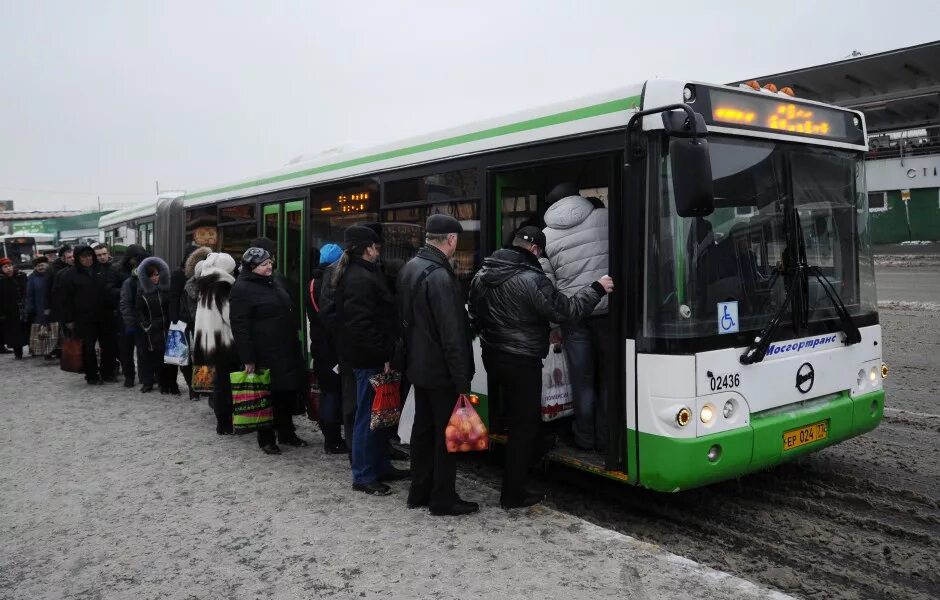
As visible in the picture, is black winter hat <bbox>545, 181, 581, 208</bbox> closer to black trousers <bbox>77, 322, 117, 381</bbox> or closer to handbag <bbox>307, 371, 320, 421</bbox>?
handbag <bbox>307, 371, 320, 421</bbox>

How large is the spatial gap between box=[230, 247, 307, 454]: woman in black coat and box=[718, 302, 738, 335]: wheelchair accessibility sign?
3758 mm

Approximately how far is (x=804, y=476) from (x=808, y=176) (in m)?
2.40

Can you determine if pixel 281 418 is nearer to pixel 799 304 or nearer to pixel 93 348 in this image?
pixel 799 304

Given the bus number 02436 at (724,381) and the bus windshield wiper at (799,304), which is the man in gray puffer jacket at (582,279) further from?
the bus windshield wiper at (799,304)

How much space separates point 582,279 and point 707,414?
1.28m

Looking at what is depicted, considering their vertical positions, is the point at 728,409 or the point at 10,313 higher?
the point at 10,313

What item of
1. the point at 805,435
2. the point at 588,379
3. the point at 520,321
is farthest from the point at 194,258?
the point at 805,435

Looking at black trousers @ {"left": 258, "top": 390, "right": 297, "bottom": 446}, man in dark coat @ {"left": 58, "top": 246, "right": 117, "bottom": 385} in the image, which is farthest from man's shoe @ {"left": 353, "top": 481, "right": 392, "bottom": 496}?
man in dark coat @ {"left": 58, "top": 246, "right": 117, "bottom": 385}

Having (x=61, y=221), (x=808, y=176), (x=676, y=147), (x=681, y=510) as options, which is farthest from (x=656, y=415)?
(x=61, y=221)

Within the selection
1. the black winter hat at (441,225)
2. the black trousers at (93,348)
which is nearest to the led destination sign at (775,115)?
the black winter hat at (441,225)

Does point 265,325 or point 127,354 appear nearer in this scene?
point 265,325

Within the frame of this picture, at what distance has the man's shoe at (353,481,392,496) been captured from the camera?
18.6 feet

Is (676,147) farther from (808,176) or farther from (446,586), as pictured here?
(446,586)

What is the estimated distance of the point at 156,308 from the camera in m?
9.96
